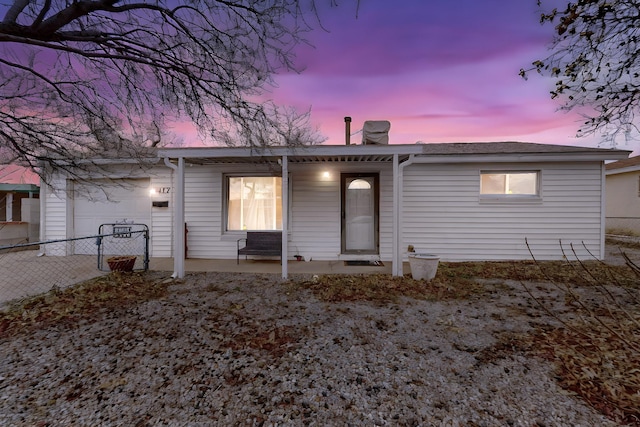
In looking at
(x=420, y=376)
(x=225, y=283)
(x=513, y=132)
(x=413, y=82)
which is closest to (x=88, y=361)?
(x=225, y=283)

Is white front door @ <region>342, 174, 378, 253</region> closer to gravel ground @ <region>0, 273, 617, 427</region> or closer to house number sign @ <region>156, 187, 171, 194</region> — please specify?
gravel ground @ <region>0, 273, 617, 427</region>

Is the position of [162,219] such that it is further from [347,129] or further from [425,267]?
[425,267]

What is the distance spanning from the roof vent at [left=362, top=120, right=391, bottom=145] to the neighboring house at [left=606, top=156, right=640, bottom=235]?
14381 millimetres

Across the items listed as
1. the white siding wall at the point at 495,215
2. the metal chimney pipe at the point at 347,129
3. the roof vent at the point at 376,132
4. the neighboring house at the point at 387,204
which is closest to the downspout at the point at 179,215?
the neighboring house at the point at 387,204

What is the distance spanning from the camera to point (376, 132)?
6004 millimetres

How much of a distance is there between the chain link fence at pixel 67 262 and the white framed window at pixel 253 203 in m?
2.07

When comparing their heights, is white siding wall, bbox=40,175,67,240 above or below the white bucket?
above

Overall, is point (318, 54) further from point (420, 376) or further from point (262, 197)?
point (262, 197)

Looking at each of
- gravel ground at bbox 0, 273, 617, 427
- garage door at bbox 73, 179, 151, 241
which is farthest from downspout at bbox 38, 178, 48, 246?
gravel ground at bbox 0, 273, 617, 427

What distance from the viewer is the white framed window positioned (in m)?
7.47

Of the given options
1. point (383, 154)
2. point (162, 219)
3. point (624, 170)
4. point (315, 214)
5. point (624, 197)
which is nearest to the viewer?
point (383, 154)

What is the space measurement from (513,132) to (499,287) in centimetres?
756

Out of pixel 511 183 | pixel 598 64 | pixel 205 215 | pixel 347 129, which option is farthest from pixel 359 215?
pixel 598 64

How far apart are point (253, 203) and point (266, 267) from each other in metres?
1.86
